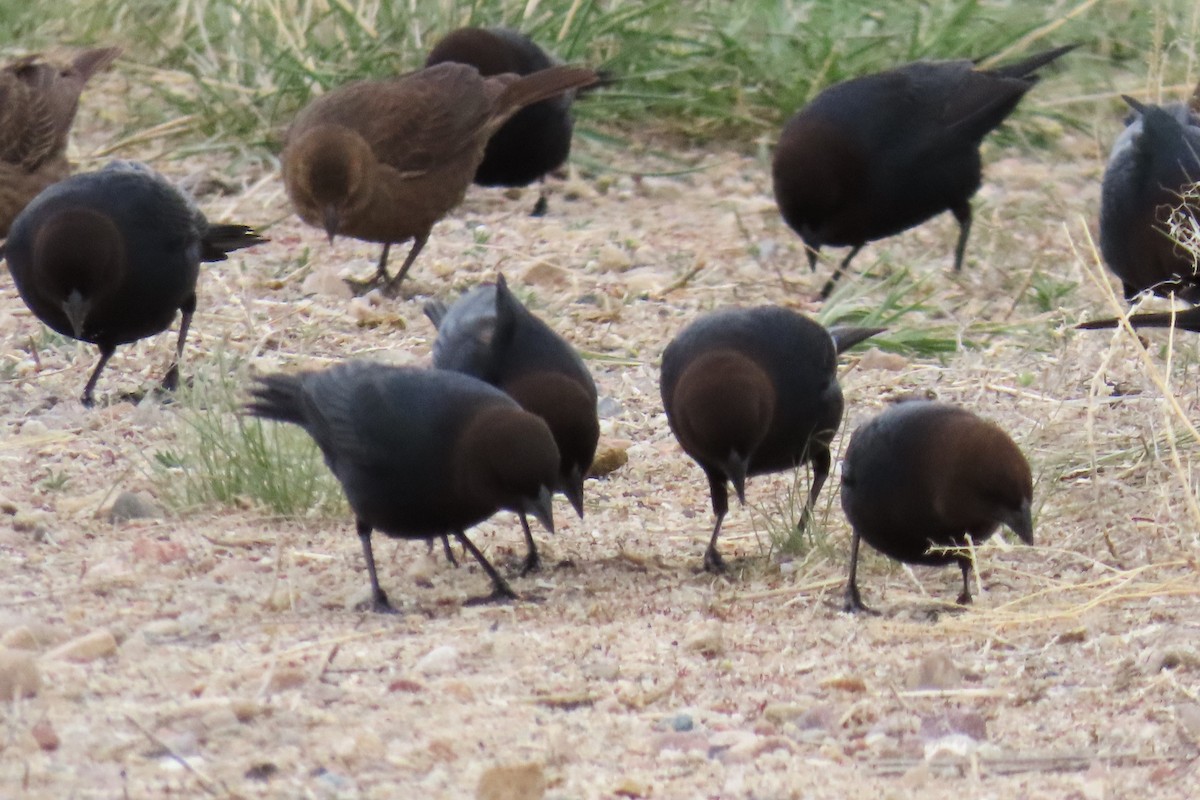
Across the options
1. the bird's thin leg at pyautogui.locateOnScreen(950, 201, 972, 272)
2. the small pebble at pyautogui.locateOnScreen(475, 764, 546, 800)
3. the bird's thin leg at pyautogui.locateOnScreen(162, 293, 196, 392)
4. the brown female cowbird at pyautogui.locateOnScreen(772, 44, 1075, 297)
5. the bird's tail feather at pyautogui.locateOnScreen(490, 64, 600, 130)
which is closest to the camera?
the small pebble at pyautogui.locateOnScreen(475, 764, 546, 800)

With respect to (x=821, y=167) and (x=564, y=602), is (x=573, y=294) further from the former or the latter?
(x=564, y=602)

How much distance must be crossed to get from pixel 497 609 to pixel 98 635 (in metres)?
0.87

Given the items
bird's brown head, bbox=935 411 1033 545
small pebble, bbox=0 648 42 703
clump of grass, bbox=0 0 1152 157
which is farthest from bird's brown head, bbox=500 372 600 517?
clump of grass, bbox=0 0 1152 157

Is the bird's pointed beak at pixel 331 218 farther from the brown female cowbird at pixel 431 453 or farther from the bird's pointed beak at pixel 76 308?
the brown female cowbird at pixel 431 453

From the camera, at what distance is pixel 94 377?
5.72 metres

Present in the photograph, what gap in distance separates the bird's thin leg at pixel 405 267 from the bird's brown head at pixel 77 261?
1486mm

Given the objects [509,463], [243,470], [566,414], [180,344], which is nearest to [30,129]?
[180,344]

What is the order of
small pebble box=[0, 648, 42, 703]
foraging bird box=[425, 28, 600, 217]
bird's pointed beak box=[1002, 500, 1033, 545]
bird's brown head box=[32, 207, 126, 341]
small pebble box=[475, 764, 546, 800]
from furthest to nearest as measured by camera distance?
1. foraging bird box=[425, 28, 600, 217]
2. bird's brown head box=[32, 207, 126, 341]
3. bird's pointed beak box=[1002, 500, 1033, 545]
4. small pebble box=[0, 648, 42, 703]
5. small pebble box=[475, 764, 546, 800]

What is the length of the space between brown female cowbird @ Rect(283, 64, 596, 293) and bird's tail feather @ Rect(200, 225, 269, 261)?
74cm

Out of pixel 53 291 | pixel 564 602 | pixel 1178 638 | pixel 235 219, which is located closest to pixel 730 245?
pixel 235 219

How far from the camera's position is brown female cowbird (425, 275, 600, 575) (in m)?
4.30

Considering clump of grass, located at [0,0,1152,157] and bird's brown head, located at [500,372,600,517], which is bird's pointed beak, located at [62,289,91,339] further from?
clump of grass, located at [0,0,1152,157]

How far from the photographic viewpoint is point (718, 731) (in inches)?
121

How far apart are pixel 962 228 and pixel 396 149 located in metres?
2.30
